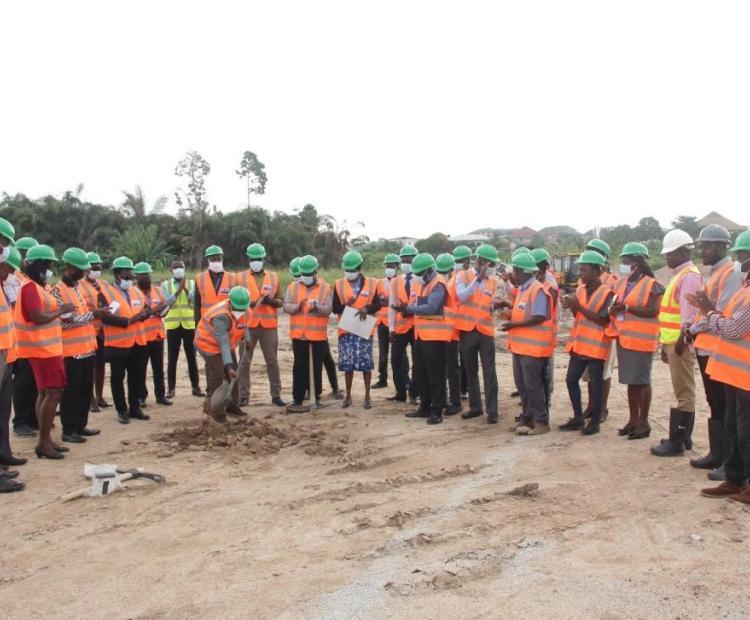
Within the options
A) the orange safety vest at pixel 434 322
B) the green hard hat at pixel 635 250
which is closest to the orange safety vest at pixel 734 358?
the green hard hat at pixel 635 250

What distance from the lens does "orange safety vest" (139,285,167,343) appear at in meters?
8.21

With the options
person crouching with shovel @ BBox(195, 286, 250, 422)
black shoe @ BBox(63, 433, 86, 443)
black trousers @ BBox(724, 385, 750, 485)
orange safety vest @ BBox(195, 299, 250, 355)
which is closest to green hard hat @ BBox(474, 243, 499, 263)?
person crouching with shovel @ BBox(195, 286, 250, 422)

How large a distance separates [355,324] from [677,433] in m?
3.89

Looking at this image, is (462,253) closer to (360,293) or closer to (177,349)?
(360,293)

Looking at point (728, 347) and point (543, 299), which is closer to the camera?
point (728, 347)

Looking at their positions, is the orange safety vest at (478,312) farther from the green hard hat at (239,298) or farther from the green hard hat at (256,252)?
the green hard hat at (256,252)

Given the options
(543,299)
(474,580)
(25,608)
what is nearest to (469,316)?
(543,299)

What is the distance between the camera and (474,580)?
3619mm

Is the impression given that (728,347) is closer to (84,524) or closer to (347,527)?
(347,527)

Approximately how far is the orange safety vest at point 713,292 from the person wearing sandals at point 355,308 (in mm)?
4008

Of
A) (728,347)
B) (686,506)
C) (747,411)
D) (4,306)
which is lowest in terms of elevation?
(686,506)

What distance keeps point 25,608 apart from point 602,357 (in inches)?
214

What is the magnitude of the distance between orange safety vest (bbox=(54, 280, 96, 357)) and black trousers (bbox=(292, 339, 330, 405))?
2555mm

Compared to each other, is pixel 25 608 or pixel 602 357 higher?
pixel 602 357
